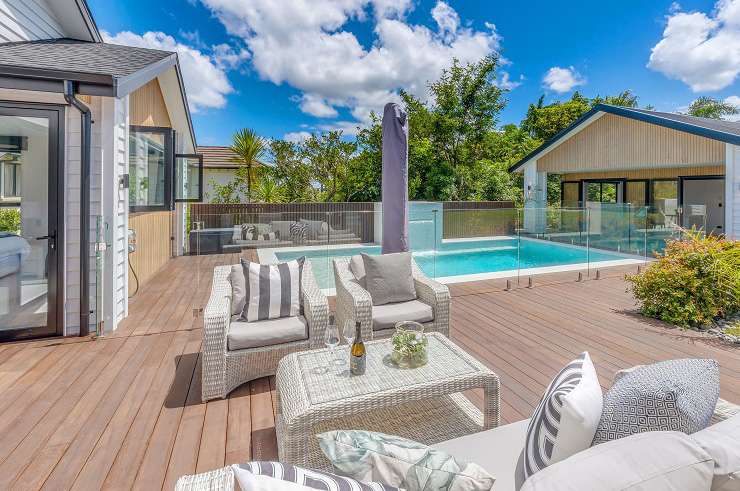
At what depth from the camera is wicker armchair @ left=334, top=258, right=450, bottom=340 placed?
3221mm

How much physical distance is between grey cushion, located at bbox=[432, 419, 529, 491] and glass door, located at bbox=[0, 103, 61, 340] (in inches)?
165

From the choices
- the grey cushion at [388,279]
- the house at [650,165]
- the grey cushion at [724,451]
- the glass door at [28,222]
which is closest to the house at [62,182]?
the glass door at [28,222]

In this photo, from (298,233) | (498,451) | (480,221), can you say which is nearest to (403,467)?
(498,451)

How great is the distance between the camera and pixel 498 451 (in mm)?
1602

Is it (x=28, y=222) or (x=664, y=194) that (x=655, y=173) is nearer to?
(x=664, y=194)

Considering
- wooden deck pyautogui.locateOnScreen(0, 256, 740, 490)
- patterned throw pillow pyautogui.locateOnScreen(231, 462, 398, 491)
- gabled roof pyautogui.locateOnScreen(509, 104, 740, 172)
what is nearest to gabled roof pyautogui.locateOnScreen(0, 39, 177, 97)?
wooden deck pyautogui.locateOnScreen(0, 256, 740, 490)

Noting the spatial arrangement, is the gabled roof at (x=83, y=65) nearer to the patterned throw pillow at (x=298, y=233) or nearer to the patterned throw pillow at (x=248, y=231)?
the patterned throw pillow at (x=248, y=231)

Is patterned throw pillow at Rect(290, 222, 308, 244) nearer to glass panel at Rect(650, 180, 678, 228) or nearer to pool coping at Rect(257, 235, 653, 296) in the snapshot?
pool coping at Rect(257, 235, 653, 296)

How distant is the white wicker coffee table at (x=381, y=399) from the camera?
1828mm

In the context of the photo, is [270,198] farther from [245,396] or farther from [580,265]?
[245,396]

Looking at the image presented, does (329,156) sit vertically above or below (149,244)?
above

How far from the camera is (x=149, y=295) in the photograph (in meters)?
5.57

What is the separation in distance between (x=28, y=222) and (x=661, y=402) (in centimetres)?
501

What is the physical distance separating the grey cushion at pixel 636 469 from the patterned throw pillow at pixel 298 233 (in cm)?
534
